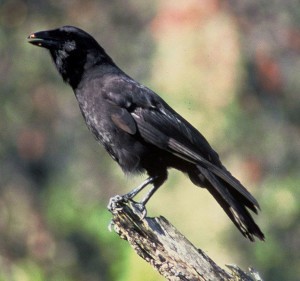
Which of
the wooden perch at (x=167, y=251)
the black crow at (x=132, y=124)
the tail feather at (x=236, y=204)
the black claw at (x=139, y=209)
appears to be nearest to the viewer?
the wooden perch at (x=167, y=251)

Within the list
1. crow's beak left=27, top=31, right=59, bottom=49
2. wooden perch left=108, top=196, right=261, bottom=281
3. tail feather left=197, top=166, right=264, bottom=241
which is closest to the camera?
wooden perch left=108, top=196, right=261, bottom=281

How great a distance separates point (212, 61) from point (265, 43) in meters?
2.72

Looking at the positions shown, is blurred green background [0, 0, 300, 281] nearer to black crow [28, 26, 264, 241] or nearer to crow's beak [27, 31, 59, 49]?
black crow [28, 26, 264, 241]

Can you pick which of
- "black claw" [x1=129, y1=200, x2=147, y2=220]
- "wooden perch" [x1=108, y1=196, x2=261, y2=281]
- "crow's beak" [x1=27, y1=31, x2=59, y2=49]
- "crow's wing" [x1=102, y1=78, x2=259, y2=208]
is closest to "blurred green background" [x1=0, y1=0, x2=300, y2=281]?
"crow's wing" [x1=102, y1=78, x2=259, y2=208]

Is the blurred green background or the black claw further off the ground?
the blurred green background

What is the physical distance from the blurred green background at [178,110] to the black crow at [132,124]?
420 cm

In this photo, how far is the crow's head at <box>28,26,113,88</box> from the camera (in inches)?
291

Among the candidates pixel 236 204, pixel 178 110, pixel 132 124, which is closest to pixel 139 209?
pixel 236 204

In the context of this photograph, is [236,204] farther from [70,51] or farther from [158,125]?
[70,51]

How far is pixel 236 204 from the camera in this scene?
6.62m

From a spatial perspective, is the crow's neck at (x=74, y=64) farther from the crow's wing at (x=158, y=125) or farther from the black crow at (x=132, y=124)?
the crow's wing at (x=158, y=125)

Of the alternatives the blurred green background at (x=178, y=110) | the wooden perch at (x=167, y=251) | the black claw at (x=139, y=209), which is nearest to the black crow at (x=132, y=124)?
the black claw at (x=139, y=209)

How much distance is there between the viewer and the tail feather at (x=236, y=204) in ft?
21.4

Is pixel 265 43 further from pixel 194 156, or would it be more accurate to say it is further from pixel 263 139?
pixel 194 156
